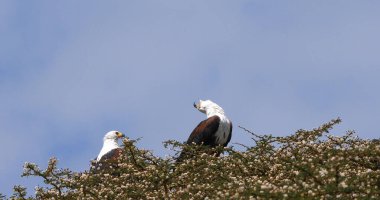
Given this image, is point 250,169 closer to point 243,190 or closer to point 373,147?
point 373,147

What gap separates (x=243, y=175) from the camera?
1217 centimetres

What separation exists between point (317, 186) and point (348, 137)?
20.6ft

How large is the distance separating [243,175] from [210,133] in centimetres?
499

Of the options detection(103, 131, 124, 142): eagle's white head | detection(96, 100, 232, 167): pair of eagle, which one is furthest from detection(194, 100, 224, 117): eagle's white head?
detection(103, 131, 124, 142): eagle's white head

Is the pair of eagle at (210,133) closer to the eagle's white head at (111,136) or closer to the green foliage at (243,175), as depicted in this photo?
the eagle's white head at (111,136)

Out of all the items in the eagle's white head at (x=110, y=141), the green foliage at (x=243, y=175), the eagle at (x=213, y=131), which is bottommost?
the green foliage at (x=243, y=175)

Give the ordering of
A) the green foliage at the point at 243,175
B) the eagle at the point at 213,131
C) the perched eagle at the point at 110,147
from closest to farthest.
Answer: the green foliage at the point at 243,175 → the eagle at the point at 213,131 → the perched eagle at the point at 110,147

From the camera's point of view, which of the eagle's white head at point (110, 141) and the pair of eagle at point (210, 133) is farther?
the eagle's white head at point (110, 141)

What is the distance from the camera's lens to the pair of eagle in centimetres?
1703

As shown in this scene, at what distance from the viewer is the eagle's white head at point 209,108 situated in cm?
1800

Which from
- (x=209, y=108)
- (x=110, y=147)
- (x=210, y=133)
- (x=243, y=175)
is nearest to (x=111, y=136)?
(x=110, y=147)

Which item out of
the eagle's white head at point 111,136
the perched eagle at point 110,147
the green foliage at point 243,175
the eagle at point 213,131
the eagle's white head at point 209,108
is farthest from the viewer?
the eagle's white head at point 111,136

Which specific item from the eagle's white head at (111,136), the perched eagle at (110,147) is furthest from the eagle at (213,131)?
the eagle's white head at (111,136)

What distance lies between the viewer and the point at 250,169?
12.5 metres
